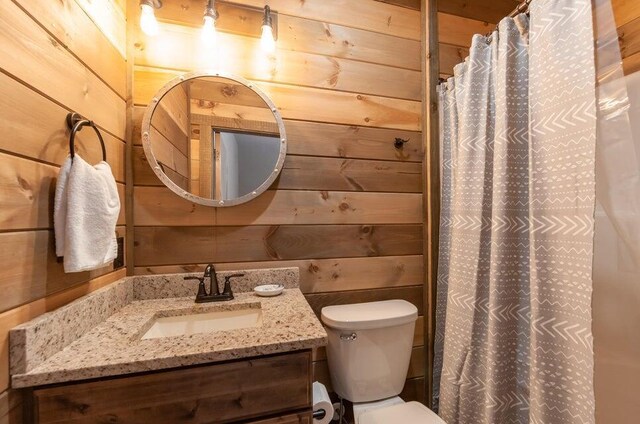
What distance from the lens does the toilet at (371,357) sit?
1211 millimetres

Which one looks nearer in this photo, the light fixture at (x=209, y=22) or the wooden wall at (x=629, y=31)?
the wooden wall at (x=629, y=31)

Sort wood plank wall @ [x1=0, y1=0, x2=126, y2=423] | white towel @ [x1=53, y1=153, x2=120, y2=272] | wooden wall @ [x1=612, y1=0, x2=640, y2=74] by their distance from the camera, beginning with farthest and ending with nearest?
wooden wall @ [x1=612, y1=0, x2=640, y2=74], white towel @ [x1=53, y1=153, x2=120, y2=272], wood plank wall @ [x1=0, y1=0, x2=126, y2=423]

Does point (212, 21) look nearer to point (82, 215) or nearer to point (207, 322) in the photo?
point (82, 215)

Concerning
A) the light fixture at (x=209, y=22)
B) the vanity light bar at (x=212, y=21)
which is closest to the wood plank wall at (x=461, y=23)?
the vanity light bar at (x=212, y=21)

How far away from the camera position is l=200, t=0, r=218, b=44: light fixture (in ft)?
3.93

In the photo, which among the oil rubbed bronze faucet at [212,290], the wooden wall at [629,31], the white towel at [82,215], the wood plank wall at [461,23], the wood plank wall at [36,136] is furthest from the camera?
the wood plank wall at [461,23]

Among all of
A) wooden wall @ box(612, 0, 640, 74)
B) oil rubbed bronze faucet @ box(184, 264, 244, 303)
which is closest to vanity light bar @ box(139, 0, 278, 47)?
oil rubbed bronze faucet @ box(184, 264, 244, 303)

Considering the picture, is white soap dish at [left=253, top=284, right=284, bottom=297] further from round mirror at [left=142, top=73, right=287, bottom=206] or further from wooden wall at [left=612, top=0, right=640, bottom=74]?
wooden wall at [left=612, top=0, right=640, bottom=74]

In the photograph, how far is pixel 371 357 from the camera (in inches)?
49.5

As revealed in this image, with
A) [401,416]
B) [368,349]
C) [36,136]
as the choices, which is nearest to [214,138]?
[36,136]

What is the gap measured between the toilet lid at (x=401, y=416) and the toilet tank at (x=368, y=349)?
9cm

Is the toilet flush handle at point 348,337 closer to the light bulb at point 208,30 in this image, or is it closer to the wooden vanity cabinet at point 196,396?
the wooden vanity cabinet at point 196,396

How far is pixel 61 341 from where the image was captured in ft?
2.55

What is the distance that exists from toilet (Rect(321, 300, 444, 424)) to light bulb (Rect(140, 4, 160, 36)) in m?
1.37
